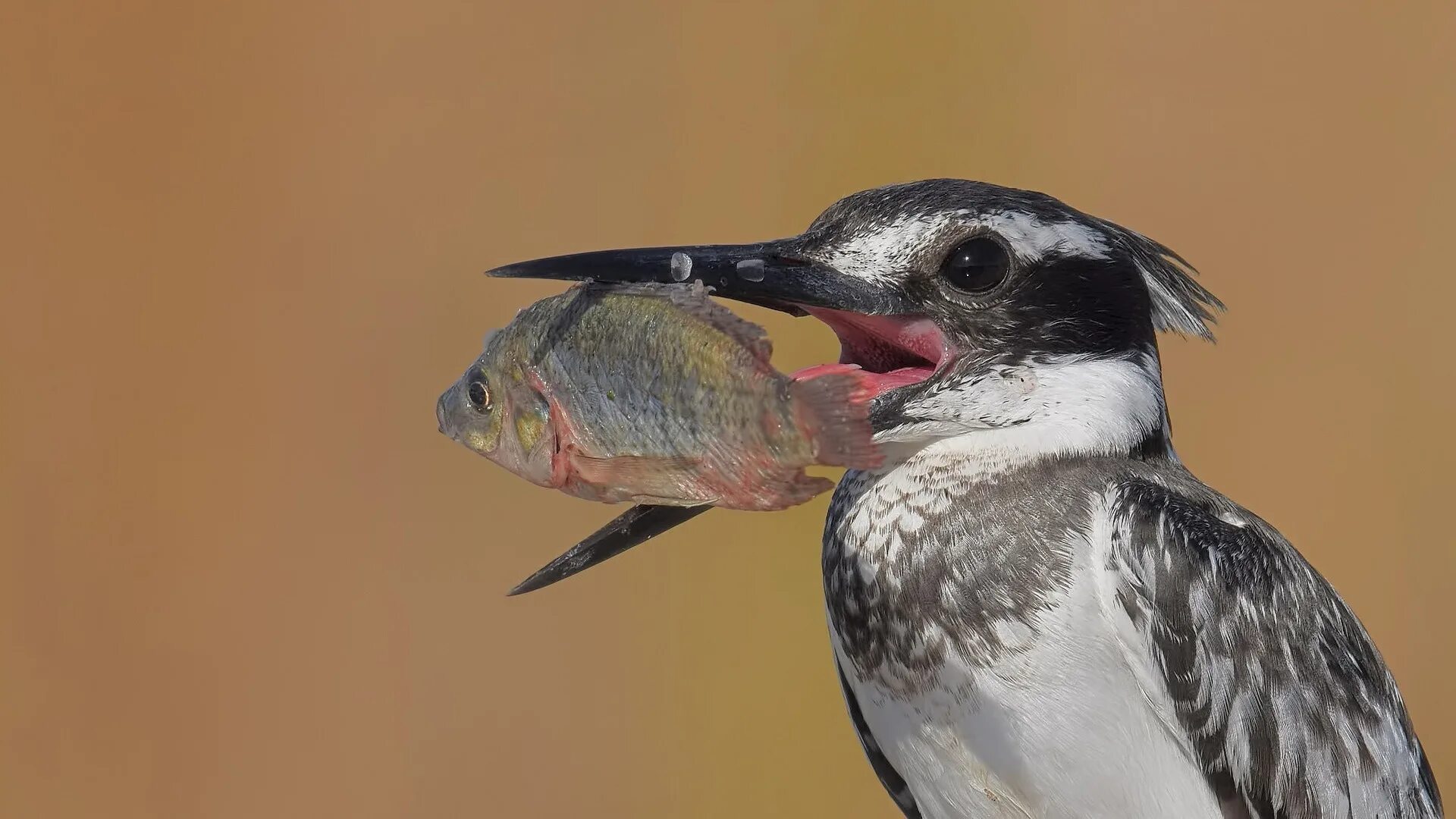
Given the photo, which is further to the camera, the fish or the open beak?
the open beak

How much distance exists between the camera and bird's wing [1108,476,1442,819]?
1.48 meters

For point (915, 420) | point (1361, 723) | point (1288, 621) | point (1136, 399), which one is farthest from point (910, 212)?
point (1361, 723)

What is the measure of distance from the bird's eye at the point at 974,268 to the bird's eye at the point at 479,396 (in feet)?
1.80

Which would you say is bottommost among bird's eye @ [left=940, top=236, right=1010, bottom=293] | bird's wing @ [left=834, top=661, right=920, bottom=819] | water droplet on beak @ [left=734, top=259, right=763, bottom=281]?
bird's wing @ [left=834, top=661, right=920, bottom=819]

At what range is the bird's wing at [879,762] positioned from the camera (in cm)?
183

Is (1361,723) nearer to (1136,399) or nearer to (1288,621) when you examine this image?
(1288,621)

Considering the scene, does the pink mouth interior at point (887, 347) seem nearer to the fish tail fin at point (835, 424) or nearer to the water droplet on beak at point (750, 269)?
the water droplet on beak at point (750, 269)

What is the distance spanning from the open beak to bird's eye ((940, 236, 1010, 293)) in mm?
57

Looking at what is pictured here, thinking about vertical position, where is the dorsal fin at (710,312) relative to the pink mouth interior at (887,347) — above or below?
above

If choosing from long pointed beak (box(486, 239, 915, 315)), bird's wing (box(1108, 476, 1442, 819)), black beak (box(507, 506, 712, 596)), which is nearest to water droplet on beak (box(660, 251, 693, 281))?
long pointed beak (box(486, 239, 915, 315))

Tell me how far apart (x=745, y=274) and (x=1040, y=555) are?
0.46 meters

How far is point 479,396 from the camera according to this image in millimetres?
1374

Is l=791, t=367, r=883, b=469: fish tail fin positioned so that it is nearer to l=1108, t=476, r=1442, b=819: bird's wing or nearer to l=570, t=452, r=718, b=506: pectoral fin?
l=570, t=452, r=718, b=506: pectoral fin

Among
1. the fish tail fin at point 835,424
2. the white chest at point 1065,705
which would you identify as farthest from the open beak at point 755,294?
the fish tail fin at point 835,424
